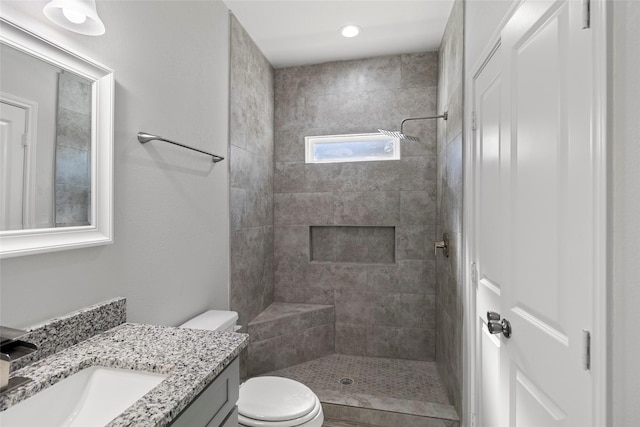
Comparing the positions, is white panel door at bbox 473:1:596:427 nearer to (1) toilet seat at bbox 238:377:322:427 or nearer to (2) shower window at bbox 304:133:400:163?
(1) toilet seat at bbox 238:377:322:427

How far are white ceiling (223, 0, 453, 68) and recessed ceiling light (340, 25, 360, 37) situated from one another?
41 millimetres

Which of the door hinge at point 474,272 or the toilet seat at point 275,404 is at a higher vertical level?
the door hinge at point 474,272

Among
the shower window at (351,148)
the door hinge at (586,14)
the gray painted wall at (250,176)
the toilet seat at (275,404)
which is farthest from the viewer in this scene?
the shower window at (351,148)

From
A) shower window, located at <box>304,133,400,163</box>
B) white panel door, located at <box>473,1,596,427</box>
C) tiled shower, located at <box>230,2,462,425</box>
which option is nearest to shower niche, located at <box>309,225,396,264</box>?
→ tiled shower, located at <box>230,2,462,425</box>

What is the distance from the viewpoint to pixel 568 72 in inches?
30.5

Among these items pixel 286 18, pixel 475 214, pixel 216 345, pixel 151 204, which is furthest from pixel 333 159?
pixel 216 345

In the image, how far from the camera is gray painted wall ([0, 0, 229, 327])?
3.23 feet

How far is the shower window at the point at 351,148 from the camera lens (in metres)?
2.89

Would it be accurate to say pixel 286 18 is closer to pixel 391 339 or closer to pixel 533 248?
pixel 533 248

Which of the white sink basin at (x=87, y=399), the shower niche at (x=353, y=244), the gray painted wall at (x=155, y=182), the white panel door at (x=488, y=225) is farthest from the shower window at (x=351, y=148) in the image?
the white sink basin at (x=87, y=399)

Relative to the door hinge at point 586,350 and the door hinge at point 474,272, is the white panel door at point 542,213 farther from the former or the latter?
the door hinge at point 474,272

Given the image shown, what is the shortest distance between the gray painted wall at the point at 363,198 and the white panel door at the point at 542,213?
1.39 m

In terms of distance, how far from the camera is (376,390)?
227 cm

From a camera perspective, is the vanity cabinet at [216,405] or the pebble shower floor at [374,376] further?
the pebble shower floor at [374,376]
